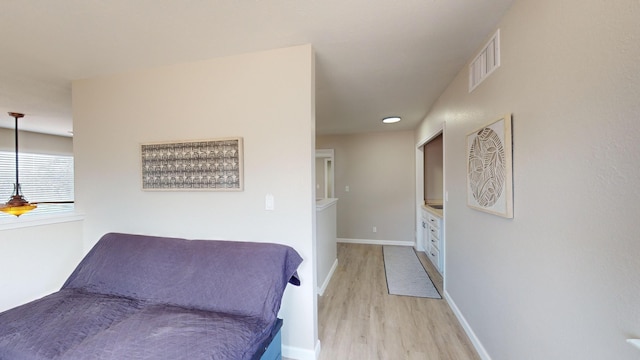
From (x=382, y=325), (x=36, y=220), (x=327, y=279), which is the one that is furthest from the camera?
(x=327, y=279)

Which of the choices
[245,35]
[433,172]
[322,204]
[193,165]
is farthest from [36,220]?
[433,172]

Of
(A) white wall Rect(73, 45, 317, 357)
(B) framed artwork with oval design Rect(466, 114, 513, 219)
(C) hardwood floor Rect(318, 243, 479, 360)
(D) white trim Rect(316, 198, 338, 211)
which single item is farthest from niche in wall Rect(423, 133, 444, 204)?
(A) white wall Rect(73, 45, 317, 357)

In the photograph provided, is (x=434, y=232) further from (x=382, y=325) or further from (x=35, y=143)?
(x=35, y=143)

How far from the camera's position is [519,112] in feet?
4.50

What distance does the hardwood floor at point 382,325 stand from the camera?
6.34 feet

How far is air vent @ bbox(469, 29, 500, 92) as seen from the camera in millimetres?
1602

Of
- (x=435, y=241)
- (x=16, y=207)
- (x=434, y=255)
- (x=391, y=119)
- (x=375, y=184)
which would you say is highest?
(x=391, y=119)

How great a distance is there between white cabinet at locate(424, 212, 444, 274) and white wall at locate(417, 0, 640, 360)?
1.67m

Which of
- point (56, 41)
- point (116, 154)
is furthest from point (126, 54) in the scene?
point (116, 154)

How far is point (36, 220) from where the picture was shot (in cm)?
217

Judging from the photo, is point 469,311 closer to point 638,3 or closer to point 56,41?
point 638,3

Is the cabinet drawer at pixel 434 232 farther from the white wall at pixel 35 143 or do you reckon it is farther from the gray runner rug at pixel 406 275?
the white wall at pixel 35 143

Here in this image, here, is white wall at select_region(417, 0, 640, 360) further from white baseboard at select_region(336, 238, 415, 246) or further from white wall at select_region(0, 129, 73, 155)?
white wall at select_region(0, 129, 73, 155)

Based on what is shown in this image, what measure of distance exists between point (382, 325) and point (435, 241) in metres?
1.83
